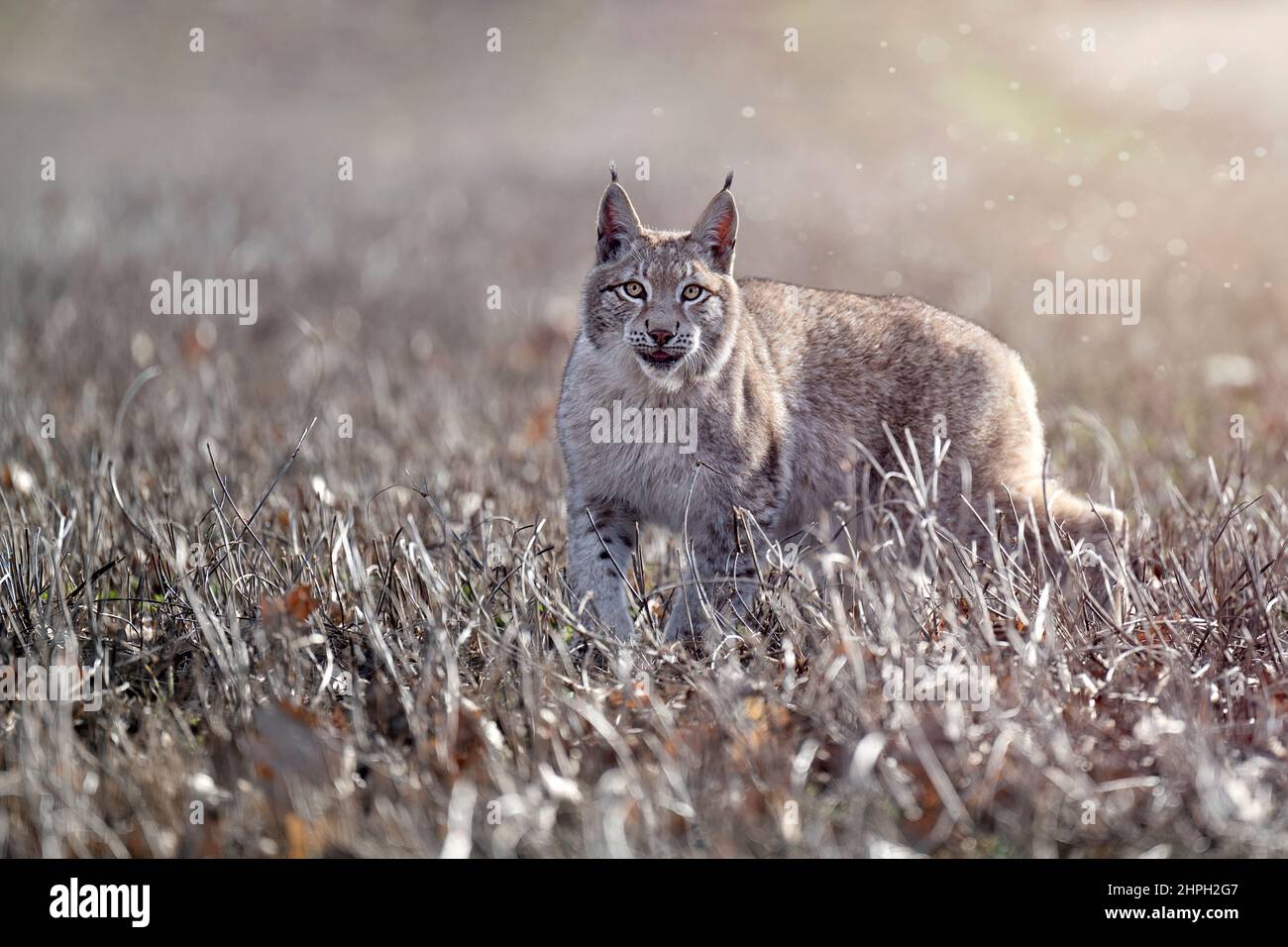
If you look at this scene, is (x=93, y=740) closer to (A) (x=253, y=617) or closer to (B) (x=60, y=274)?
(A) (x=253, y=617)

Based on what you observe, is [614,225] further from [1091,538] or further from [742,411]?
[1091,538]

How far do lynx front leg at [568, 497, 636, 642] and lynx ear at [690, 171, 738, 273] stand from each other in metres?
0.89

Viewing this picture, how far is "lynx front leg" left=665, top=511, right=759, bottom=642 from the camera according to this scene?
3.86 metres

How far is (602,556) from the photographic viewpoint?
4047 mm

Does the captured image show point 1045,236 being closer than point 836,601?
No

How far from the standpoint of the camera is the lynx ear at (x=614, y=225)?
4188mm

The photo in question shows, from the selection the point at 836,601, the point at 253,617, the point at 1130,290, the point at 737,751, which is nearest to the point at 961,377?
the point at 836,601

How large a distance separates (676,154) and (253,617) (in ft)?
31.4

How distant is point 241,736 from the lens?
2984 mm
